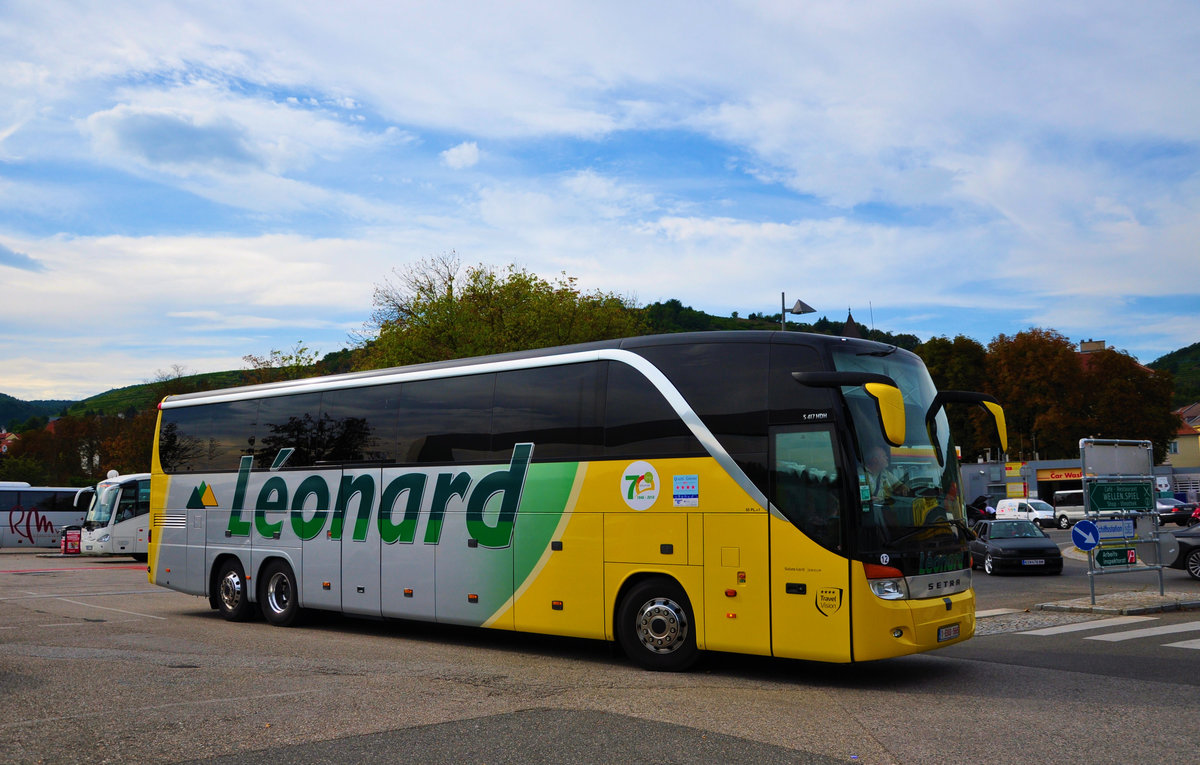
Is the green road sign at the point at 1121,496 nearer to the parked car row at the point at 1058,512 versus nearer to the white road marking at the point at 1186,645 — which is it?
the white road marking at the point at 1186,645

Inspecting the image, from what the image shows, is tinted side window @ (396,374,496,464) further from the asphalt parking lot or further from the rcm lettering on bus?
the asphalt parking lot

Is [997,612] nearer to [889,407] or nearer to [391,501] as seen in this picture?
[889,407]

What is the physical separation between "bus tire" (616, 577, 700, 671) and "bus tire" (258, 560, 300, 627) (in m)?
6.41

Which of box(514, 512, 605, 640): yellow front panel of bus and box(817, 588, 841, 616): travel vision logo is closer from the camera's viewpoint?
box(817, 588, 841, 616): travel vision logo

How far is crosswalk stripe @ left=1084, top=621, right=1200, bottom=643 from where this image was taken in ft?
42.6

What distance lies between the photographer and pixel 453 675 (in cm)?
1018

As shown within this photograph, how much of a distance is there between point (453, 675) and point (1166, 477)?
7363cm

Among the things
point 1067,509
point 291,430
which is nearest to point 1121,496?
point 291,430

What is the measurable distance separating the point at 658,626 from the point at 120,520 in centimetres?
3149

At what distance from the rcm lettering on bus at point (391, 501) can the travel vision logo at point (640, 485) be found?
154cm

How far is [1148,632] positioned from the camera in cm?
1338

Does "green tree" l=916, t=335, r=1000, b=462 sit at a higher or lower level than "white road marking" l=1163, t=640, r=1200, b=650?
higher

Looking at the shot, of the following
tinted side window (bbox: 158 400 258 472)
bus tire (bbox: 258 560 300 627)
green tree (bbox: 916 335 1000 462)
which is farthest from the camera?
green tree (bbox: 916 335 1000 462)

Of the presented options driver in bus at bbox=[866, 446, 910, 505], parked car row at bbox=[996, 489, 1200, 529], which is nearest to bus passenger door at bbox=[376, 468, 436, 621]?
driver in bus at bbox=[866, 446, 910, 505]
